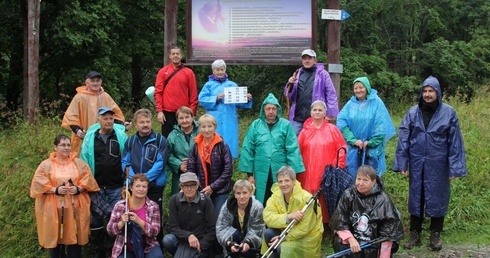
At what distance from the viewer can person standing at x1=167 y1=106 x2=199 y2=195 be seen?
6.58m

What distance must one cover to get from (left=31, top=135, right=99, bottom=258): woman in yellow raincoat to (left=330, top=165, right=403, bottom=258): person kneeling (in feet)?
9.66

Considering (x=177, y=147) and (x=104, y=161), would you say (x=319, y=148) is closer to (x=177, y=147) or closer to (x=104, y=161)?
(x=177, y=147)

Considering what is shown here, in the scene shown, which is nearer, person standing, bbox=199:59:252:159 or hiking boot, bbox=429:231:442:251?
hiking boot, bbox=429:231:442:251

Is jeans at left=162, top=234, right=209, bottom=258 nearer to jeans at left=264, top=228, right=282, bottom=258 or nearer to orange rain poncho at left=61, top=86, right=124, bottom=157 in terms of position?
jeans at left=264, top=228, right=282, bottom=258

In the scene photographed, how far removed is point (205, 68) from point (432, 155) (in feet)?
47.1

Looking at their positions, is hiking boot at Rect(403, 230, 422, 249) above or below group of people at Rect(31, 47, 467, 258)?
below

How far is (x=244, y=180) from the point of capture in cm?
590

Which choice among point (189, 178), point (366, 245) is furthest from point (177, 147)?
point (366, 245)

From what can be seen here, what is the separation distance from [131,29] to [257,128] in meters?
12.8

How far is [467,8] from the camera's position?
2919cm

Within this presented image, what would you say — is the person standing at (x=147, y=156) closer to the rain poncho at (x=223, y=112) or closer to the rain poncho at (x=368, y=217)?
the rain poncho at (x=223, y=112)

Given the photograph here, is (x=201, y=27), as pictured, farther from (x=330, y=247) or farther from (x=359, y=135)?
(x=330, y=247)

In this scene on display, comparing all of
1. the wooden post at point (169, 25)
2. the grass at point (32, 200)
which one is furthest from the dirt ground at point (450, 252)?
the wooden post at point (169, 25)

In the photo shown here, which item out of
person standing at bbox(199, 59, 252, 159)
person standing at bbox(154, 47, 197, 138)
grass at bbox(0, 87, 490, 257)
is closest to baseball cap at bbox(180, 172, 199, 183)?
person standing at bbox(199, 59, 252, 159)
